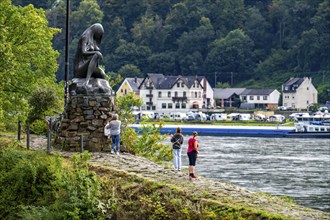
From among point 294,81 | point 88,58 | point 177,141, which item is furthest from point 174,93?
point 177,141

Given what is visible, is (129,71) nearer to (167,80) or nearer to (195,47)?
(167,80)

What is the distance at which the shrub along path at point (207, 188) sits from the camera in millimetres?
22300

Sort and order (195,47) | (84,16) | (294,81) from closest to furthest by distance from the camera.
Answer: (294,81) < (195,47) < (84,16)

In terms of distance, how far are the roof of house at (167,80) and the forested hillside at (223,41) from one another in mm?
7449

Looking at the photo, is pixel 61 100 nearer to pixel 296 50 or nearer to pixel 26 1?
pixel 296 50

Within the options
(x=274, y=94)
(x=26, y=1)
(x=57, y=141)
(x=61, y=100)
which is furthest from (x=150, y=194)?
(x=26, y=1)

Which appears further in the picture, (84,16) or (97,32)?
(84,16)

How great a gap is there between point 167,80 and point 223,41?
15.7 meters

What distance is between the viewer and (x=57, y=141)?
29.7 meters

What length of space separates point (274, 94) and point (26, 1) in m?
54.0

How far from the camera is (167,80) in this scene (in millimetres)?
169875

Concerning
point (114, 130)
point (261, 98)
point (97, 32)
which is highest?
point (261, 98)

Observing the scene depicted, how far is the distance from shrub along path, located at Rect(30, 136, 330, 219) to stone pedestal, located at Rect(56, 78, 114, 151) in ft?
1.85

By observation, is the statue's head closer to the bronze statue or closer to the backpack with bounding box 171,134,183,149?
the bronze statue
